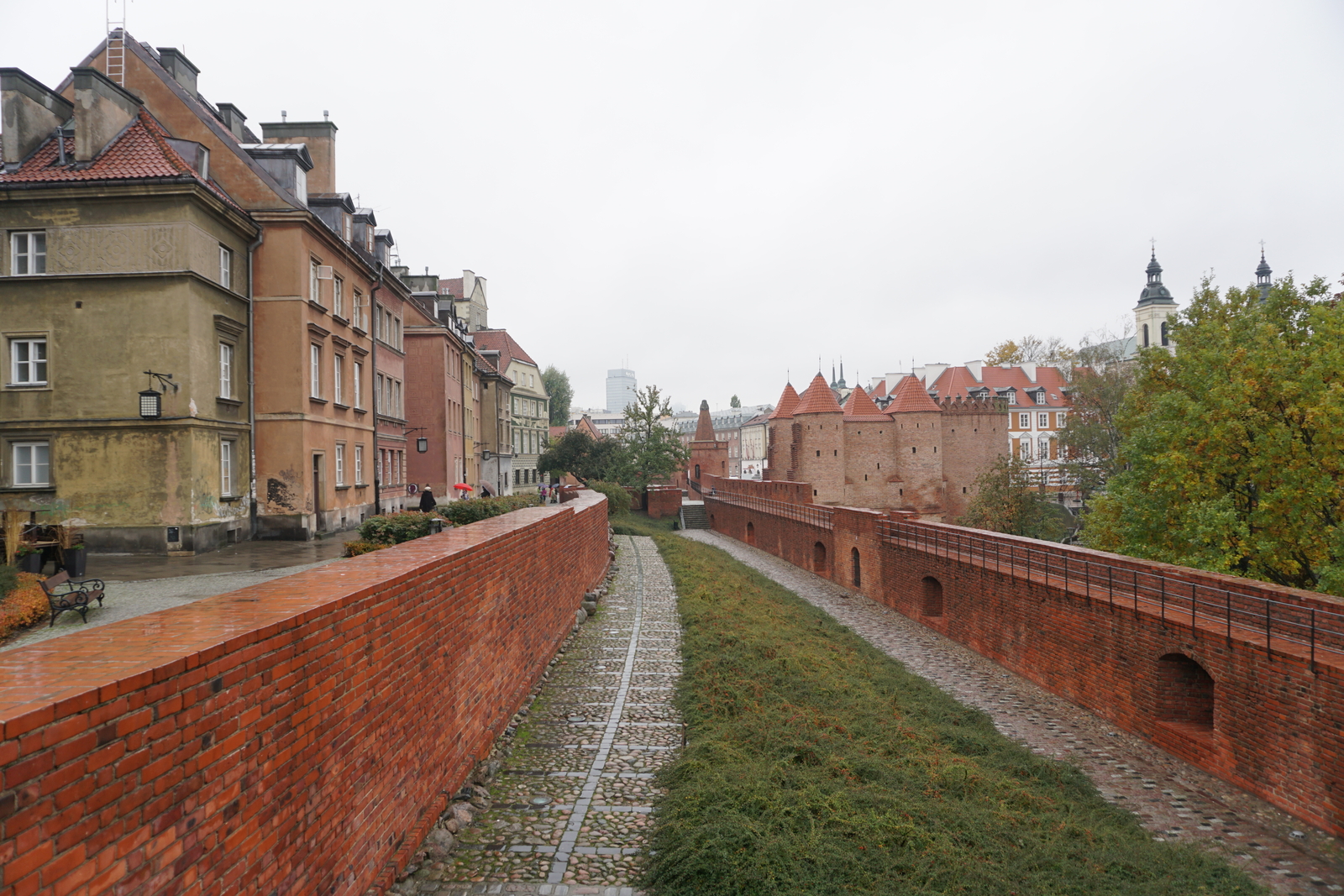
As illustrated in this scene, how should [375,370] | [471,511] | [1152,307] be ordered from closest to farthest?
[471,511], [375,370], [1152,307]

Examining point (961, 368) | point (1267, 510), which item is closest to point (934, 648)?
point (1267, 510)

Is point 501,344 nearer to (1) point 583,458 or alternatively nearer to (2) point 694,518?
(1) point 583,458

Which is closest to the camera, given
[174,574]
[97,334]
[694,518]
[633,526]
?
[174,574]

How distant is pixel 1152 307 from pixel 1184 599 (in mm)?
92339

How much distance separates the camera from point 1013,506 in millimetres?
39281

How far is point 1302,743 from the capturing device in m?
8.73

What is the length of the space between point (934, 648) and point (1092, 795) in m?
8.87

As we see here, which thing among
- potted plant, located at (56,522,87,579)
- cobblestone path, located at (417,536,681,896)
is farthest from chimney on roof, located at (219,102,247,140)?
cobblestone path, located at (417,536,681,896)

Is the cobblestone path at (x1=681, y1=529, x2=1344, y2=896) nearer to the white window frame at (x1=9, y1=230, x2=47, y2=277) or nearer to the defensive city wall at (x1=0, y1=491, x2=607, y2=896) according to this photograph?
the defensive city wall at (x1=0, y1=491, x2=607, y2=896)

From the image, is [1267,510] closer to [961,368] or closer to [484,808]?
[484,808]

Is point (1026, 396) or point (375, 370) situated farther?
point (1026, 396)

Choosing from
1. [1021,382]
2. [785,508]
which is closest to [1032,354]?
[1021,382]

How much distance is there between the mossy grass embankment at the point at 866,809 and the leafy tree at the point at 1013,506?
99.8 ft

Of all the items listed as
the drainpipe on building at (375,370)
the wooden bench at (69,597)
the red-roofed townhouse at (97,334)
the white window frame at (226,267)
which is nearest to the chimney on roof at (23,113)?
the red-roofed townhouse at (97,334)
